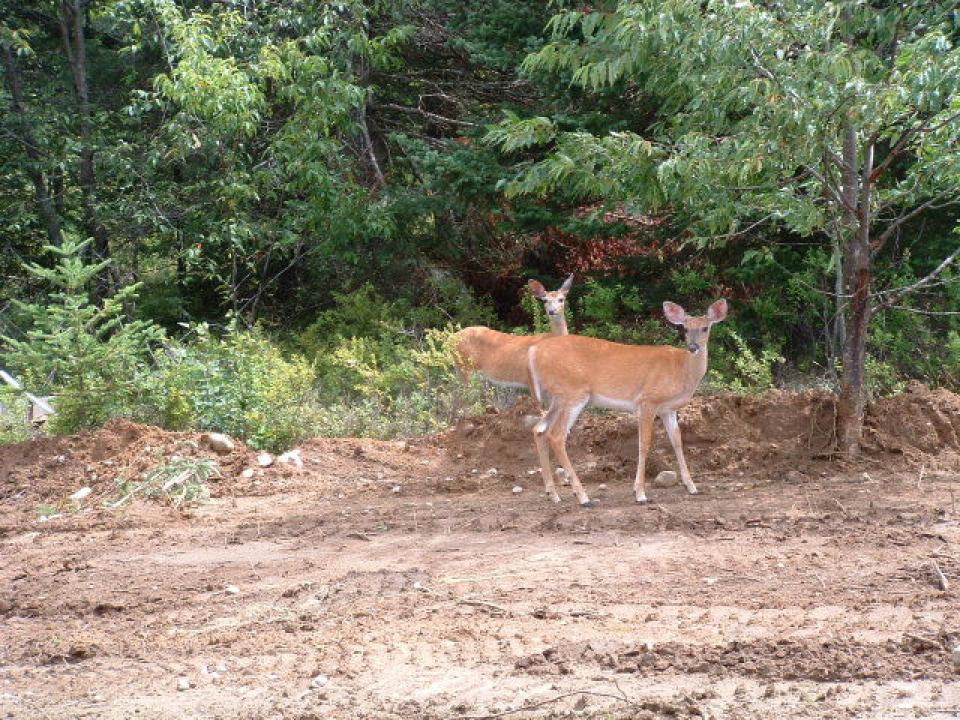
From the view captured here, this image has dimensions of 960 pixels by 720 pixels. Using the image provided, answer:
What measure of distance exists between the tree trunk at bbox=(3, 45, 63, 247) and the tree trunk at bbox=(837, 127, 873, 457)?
39.7 feet

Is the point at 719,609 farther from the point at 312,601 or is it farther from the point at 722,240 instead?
the point at 722,240

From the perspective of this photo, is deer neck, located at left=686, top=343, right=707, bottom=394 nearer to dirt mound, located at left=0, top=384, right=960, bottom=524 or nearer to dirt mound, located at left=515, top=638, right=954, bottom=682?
dirt mound, located at left=0, top=384, right=960, bottom=524

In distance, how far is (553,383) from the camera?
983 cm

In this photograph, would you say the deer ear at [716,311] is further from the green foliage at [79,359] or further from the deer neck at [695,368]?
the green foliage at [79,359]

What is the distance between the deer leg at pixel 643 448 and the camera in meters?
9.43

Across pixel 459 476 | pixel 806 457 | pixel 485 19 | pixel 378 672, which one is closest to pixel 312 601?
pixel 378 672

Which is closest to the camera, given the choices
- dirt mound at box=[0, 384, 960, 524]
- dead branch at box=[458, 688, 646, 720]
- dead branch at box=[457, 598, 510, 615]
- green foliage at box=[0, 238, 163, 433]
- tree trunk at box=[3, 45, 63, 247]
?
dead branch at box=[458, 688, 646, 720]

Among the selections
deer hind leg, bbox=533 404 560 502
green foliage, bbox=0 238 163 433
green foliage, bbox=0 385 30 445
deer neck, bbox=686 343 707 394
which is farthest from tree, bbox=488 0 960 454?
green foliage, bbox=0 385 30 445

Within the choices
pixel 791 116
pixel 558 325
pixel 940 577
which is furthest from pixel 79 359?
pixel 940 577

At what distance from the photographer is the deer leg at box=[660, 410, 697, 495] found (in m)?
9.70

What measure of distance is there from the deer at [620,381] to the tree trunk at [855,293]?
116 cm

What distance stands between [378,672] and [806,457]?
519 centimetres

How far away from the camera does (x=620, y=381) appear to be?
980 centimetres

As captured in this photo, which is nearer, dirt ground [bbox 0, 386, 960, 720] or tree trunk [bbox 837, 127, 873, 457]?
dirt ground [bbox 0, 386, 960, 720]
